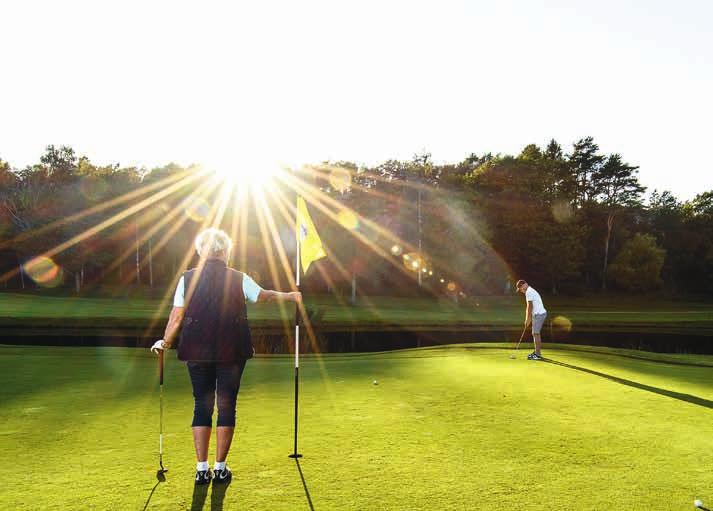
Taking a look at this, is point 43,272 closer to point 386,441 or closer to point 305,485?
point 386,441

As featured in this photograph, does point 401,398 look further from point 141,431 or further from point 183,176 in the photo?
point 183,176

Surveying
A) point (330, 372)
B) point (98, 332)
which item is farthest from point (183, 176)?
point (330, 372)

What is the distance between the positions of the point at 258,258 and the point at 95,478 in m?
55.4

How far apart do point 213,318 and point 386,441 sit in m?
2.80

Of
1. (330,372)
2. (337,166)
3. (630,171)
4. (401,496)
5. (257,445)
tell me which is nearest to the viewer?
(401,496)

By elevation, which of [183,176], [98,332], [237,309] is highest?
[183,176]

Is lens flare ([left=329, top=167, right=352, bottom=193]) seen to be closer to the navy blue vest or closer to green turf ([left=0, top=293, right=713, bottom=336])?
green turf ([left=0, top=293, right=713, bottom=336])

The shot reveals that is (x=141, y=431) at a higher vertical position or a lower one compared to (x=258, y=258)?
lower

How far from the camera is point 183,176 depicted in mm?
71250

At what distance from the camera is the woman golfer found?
539 centimetres

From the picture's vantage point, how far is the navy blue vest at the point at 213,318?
5.37 metres

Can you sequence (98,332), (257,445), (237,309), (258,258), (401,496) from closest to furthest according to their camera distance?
1. (401,496)
2. (237,309)
3. (257,445)
4. (98,332)
5. (258,258)

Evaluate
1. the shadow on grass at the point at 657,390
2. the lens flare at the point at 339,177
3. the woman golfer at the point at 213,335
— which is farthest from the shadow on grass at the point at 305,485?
the lens flare at the point at 339,177

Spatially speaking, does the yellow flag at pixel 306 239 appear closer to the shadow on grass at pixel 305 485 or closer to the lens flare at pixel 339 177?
the shadow on grass at pixel 305 485
